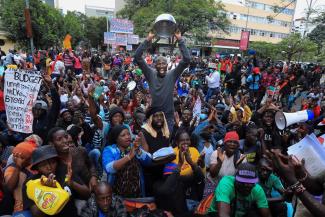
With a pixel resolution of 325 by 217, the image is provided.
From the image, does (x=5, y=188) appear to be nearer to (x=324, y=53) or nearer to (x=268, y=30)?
(x=324, y=53)

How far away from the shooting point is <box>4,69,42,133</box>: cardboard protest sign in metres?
4.22

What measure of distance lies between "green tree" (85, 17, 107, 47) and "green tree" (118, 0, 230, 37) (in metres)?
23.7

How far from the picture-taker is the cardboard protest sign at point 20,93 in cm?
422

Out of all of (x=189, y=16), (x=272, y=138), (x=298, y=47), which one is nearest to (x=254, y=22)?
(x=189, y=16)

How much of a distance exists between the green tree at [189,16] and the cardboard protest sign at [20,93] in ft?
80.9

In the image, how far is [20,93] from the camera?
4.33m

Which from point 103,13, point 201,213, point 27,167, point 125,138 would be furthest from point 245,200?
point 103,13

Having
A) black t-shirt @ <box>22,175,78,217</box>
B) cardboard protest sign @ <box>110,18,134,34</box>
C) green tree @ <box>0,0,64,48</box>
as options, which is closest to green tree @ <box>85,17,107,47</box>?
green tree @ <box>0,0,64,48</box>

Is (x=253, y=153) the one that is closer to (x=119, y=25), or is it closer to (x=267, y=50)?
(x=119, y=25)

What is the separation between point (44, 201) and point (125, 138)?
1.03 m

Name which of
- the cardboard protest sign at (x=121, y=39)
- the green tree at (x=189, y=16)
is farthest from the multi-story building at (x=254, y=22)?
the cardboard protest sign at (x=121, y=39)

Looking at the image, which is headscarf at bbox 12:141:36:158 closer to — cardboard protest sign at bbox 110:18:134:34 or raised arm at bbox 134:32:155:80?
raised arm at bbox 134:32:155:80

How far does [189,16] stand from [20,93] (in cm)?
2676

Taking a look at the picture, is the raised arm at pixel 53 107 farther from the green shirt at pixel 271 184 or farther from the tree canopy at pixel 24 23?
the tree canopy at pixel 24 23
